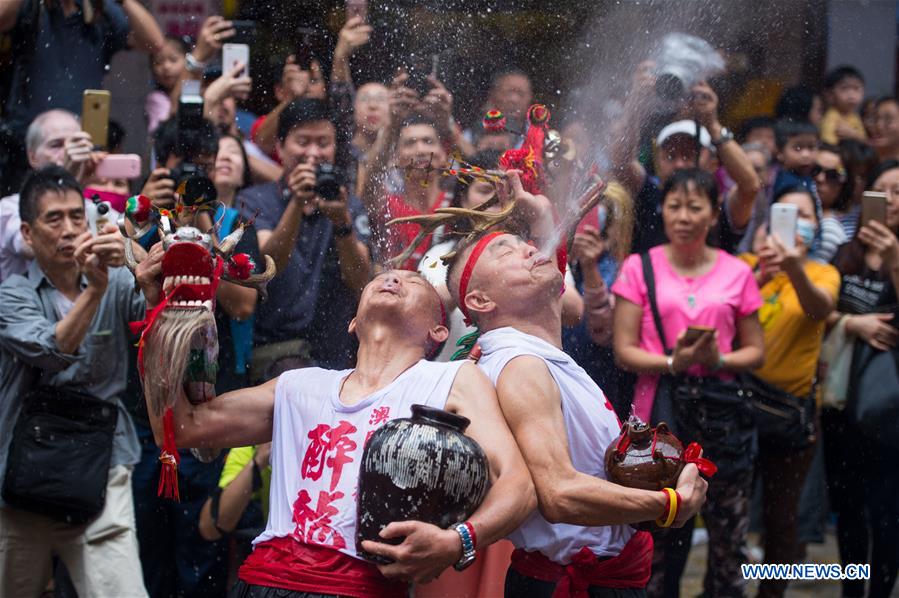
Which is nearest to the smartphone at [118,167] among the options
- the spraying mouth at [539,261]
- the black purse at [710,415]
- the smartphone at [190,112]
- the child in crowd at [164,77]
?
the smartphone at [190,112]

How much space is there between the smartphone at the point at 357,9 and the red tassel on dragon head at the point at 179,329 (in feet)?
8.39

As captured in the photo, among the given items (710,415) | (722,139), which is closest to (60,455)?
(710,415)

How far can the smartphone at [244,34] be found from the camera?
661 centimetres

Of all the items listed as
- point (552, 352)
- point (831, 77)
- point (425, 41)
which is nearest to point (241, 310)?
point (425, 41)

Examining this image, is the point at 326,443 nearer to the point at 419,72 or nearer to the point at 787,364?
the point at 419,72

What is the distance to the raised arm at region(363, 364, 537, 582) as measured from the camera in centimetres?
325

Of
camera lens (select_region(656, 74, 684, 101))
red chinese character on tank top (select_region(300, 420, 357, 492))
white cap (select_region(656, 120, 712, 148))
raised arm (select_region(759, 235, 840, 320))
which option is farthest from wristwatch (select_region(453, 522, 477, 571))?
white cap (select_region(656, 120, 712, 148))

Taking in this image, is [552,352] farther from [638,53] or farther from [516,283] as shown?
[638,53]

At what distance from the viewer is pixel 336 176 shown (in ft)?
18.0

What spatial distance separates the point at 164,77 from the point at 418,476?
14.0 feet

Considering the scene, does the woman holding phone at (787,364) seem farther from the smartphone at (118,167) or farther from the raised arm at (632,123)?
the smartphone at (118,167)

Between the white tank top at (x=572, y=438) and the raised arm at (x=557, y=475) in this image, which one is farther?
the white tank top at (x=572, y=438)

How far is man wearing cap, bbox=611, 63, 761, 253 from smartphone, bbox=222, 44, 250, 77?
190 cm

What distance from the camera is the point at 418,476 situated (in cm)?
325
